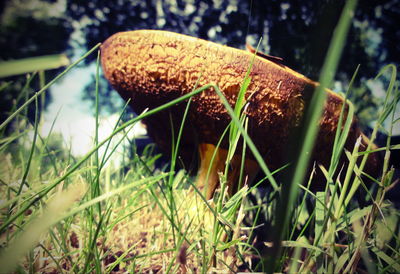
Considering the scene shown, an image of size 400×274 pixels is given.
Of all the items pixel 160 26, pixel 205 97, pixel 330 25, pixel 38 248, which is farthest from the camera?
pixel 160 26

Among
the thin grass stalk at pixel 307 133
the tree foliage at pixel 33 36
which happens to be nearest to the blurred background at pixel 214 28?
the tree foliage at pixel 33 36

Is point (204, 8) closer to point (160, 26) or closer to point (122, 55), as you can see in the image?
point (160, 26)

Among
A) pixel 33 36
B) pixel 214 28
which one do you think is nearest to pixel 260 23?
pixel 214 28

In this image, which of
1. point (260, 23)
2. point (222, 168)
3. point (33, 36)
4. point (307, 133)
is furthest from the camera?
point (33, 36)

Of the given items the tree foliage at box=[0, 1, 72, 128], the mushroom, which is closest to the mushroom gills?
the mushroom

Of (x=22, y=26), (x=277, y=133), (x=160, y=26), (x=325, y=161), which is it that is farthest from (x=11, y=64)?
(x=22, y=26)

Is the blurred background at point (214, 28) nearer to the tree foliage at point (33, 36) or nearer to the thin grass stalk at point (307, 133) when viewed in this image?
the tree foliage at point (33, 36)

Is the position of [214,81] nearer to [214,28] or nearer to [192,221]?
[192,221]

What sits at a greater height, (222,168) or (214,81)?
(214,81)
